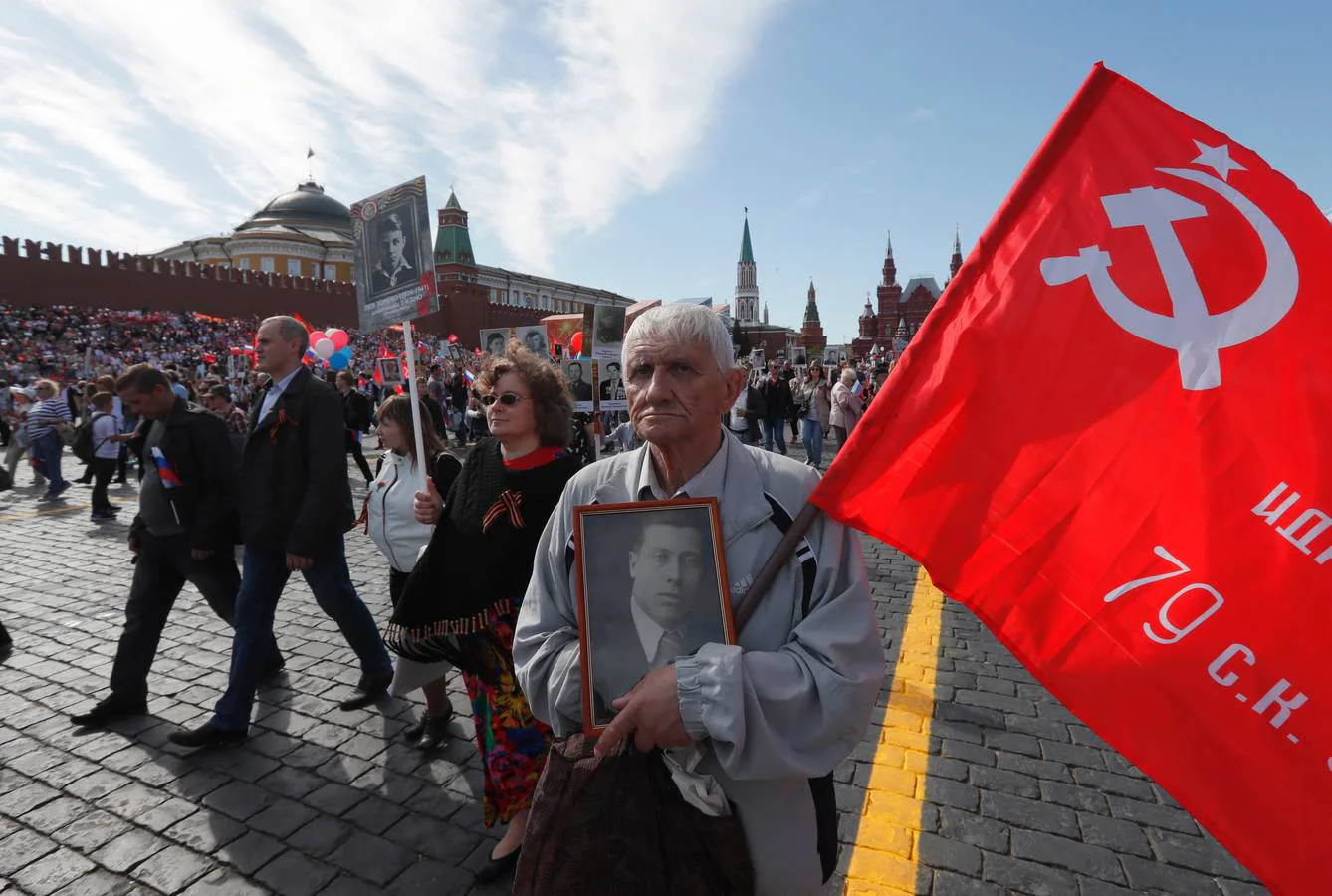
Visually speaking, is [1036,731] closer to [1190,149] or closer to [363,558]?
[1190,149]

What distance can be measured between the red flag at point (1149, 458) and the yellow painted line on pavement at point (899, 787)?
1.66 metres

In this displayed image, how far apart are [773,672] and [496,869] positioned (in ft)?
6.38

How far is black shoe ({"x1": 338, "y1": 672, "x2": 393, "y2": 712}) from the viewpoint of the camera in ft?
13.3

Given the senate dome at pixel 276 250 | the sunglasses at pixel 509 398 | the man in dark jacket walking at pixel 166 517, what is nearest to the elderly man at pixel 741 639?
the sunglasses at pixel 509 398

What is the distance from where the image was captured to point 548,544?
1.82 metres

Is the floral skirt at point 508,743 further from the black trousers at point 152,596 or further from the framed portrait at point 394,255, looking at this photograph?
the black trousers at point 152,596

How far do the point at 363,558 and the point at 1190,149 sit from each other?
7.33 metres

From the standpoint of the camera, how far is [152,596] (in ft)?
13.4

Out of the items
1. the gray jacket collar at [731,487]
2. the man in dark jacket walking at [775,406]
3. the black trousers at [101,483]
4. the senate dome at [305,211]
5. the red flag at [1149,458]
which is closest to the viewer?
the red flag at [1149,458]

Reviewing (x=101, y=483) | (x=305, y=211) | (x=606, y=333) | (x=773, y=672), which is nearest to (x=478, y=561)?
(x=773, y=672)

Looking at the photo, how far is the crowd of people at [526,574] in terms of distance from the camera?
4.62ft

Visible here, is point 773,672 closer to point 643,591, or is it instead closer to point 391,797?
point 643,591

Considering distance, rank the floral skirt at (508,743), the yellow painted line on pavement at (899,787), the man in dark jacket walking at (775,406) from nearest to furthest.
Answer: the yellow painted line on pavement at (899,787)
the floral skirt at (508,743)
the man in dark jacket walking at (775,406)

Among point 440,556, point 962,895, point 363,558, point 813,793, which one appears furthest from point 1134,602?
point 363,558
